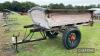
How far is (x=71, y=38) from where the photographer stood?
8.32m

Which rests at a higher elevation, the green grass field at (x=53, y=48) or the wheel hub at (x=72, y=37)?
the wheel hub at (x=72, y=37)

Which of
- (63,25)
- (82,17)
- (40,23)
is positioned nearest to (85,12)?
(82,17)

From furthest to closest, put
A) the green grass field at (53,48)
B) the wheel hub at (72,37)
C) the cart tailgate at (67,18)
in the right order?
the wheel hub at (72,37)
the cart tailgate at (67,18)
the green grass field at (53,48)

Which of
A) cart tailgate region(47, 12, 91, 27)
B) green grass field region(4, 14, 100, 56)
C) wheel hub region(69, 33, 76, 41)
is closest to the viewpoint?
green grass field region(4, 14, 100, 56)

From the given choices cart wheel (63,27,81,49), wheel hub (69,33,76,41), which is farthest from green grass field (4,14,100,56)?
wheel hub (69,33,76,41)

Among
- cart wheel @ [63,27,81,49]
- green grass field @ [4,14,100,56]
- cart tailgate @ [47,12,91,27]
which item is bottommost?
green grass field @ [4,14,100,56]

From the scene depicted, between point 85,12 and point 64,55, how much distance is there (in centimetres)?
217

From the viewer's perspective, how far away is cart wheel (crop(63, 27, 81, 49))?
8031 mm

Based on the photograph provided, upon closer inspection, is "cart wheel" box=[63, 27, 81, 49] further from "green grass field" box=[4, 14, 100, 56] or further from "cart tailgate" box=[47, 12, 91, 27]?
"cart tailgate" box=[47, 12, 91, 27]

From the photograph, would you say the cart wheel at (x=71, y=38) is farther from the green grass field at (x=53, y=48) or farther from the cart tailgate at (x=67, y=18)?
the cart tailgate at (x=67, y=18)

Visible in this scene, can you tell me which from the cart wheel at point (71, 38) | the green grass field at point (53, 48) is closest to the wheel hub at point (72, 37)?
the cart wheel at point (71, 38)

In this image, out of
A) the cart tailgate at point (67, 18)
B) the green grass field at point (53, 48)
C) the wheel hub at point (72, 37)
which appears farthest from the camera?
the wheel hub at point (72, 37)

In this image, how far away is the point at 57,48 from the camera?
8.54 metres

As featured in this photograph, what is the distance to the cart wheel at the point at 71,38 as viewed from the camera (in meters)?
8.03
